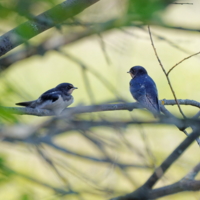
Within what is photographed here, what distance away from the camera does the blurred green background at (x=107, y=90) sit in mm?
2607

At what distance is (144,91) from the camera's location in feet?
17.1

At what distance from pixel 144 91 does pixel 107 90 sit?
2664 mm

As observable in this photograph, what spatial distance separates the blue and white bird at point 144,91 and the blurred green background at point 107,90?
0.78 feet

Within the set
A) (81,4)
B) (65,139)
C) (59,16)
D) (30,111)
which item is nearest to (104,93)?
(65,139)

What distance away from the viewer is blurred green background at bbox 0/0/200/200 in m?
2.61

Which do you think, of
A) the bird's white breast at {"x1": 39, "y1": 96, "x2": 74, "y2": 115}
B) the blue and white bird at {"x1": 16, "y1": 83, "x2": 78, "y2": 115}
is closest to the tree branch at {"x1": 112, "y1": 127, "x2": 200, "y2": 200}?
the blue and white bird at {"x1": 16, "y1": 83, "x2": 78, "y2": 115}

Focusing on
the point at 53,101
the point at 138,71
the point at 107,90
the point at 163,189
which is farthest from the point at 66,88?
the point at 163,189

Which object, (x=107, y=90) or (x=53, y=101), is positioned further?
(x=107, y=90)

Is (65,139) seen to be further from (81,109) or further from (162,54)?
(81,109)

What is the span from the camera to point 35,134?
2.40 meters

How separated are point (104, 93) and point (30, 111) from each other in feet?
17.0

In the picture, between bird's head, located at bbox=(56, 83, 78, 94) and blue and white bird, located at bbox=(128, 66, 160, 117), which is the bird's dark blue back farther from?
bird's head, located at bbox=(56, 83, 78, 94)

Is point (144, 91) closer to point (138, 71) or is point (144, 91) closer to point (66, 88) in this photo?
point (138, 71)

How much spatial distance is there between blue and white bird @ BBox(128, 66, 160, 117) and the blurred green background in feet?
0.78
